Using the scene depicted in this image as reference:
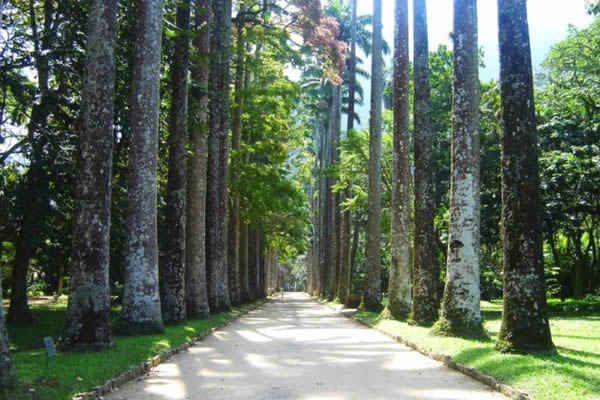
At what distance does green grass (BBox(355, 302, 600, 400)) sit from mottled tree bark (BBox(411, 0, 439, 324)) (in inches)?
91.3

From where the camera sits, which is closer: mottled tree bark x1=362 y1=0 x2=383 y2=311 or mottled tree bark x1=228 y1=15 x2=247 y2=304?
mottled tree bark x1=362 y1=0 x2=383 y2=311

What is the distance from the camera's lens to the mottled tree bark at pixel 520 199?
9.72 meters

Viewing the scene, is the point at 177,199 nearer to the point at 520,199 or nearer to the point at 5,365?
the point at 520,199

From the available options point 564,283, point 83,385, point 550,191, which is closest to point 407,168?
point 550,191

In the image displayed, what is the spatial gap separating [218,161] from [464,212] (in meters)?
12.8

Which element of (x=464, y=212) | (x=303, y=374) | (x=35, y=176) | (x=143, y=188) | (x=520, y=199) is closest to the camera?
(x=303, y=374)

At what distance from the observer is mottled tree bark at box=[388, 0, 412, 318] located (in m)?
19.5

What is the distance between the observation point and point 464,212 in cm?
1357

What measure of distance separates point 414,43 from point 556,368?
39.8 ft

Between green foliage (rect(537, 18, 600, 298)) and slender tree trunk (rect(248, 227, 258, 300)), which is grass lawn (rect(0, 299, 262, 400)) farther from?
slender tree trunk (rect(248, 227, 258, 300))

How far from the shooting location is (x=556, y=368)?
812 centimetres

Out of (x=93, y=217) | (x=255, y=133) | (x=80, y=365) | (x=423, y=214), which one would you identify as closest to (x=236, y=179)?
(x=255, y=133)

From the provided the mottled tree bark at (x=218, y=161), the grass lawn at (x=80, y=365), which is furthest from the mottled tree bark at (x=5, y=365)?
the mottled tree bark at (x=218, y=161)

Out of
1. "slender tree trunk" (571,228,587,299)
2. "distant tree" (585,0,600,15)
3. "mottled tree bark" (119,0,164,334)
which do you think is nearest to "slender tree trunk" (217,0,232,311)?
"mottled tree bark" (119,0,164,334)
